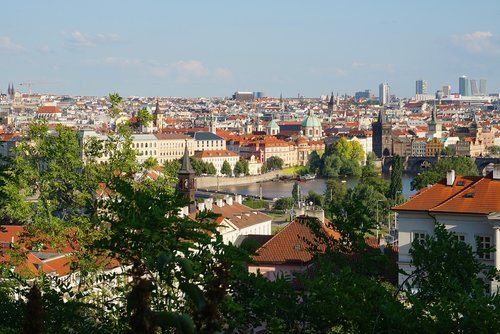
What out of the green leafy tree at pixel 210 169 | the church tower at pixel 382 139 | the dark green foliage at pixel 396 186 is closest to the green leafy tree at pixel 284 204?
the dark green foliage at pixel 396 186

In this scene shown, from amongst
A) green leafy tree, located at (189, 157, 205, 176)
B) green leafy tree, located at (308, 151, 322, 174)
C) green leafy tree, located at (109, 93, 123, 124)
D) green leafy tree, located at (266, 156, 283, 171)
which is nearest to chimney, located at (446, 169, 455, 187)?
green leafy tree, located at (109, 93, 123, 124)

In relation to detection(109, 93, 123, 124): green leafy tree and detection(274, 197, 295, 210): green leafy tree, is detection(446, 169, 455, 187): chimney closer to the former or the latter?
detection(109, 93, 123, 124): green leafy tree

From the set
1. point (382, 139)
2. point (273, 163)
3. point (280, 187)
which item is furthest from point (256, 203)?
point (382, 139)

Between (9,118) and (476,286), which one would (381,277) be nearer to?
(476,286)

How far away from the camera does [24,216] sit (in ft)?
39.0

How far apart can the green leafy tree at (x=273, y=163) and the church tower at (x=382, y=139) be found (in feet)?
42.8

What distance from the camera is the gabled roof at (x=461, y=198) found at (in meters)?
14.5

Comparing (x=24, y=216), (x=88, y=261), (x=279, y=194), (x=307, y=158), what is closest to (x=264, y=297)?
(x=88, y=261)

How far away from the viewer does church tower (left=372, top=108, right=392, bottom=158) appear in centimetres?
9275

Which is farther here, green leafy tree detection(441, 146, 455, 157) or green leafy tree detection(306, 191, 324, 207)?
green leafy tree detection(441, 146, 455, 157)

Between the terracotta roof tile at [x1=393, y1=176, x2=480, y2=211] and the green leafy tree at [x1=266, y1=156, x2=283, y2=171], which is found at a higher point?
the terracotta roof tile at [x1=393, y1=176, x2=480, y2=211]

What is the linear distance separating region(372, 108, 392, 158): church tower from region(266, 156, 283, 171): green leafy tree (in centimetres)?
1303

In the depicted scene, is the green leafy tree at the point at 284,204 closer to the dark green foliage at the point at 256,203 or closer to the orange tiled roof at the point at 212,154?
the dark green foliage at the point at 256,203

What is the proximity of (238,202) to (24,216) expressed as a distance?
64.6 feet
